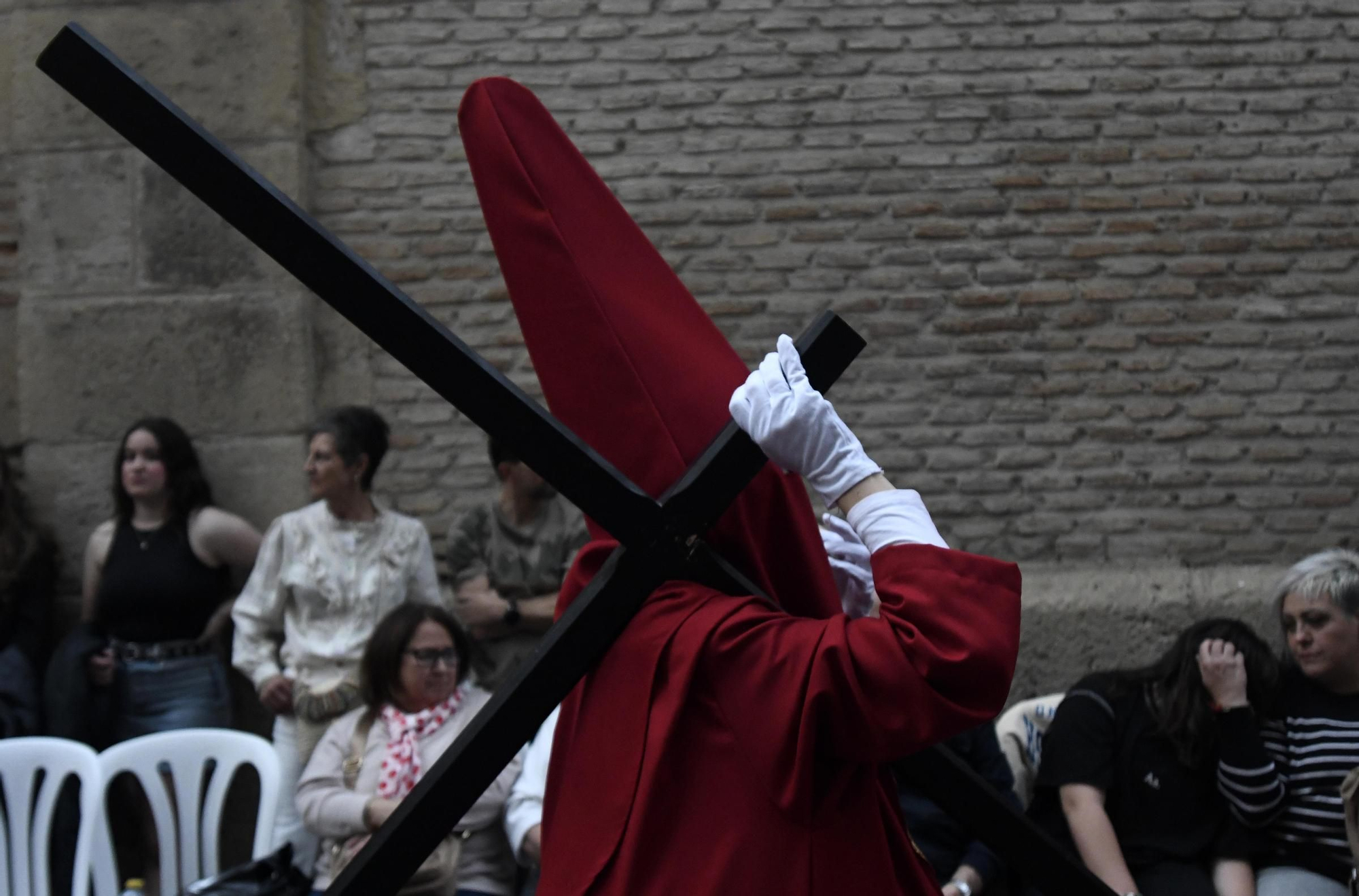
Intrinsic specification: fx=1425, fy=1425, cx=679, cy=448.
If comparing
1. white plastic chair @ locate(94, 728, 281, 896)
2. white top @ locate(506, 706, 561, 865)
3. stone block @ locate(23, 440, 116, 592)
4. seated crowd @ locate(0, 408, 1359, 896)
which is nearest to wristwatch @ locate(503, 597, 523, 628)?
seated crowd @ locate(0, 408, 1359, 896)

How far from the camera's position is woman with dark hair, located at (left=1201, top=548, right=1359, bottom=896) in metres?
3.48

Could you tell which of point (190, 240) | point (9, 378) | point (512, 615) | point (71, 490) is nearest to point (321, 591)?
point (512, 615)

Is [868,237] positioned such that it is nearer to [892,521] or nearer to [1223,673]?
[1223,673]

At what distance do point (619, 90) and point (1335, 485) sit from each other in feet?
9.36

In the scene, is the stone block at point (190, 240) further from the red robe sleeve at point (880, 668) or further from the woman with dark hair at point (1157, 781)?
the red robe sleeve at point (880, 668)

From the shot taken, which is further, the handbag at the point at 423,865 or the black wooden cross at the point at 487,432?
the handbag at the point at 423,865

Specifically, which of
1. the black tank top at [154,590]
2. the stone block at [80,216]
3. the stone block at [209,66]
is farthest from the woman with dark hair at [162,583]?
the stone block at [209,66]

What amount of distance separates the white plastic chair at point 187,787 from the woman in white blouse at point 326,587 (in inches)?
12.2

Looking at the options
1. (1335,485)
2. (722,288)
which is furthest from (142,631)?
(1335,485)

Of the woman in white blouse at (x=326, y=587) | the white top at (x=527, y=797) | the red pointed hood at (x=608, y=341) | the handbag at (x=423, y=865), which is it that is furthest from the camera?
the woman in white blouse at (x=326, y=587)

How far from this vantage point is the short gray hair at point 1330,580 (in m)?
3.60

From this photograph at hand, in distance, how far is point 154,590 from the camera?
4445mm

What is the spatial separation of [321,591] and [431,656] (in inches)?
26.0

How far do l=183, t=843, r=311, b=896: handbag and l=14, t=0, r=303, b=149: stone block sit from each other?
8.66 ft
